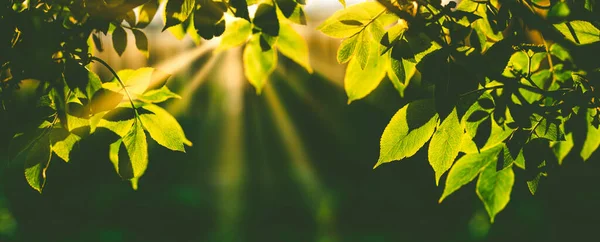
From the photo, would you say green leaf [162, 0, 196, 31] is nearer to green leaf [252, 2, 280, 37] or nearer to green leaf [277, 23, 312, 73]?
green leaf [252, 2, 280, 37]

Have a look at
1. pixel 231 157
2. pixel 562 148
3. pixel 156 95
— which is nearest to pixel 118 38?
pixel 156 95

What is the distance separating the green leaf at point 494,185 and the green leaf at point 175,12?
30.6 inches

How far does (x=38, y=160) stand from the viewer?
1.09m

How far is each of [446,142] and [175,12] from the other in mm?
619

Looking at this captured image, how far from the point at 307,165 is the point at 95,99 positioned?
6402mm

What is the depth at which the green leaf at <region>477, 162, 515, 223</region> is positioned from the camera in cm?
121

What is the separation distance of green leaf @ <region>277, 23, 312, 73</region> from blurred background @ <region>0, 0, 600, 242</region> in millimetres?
4094

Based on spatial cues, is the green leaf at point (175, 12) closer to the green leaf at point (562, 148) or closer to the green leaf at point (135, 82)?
the green leaf at point (135, 82)

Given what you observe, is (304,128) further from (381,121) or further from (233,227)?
(233,227)

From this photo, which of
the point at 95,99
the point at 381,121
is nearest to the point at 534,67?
the point at 95,99

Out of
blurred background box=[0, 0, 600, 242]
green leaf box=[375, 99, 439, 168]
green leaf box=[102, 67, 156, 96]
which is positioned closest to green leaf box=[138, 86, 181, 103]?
green leaf box=[102, 67, 156, 96]

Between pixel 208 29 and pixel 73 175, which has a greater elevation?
pixel 208 29

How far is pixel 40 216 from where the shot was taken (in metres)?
6.50

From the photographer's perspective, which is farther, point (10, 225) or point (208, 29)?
point (10, 225)
